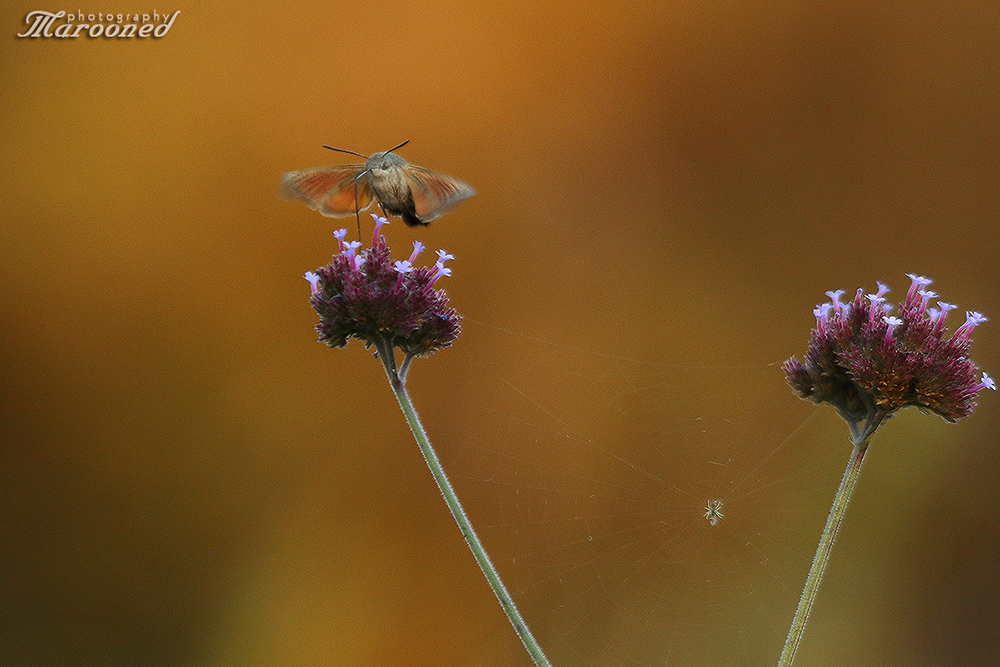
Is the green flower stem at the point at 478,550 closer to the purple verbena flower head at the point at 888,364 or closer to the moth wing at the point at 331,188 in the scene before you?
the moth wing at the point at 331,188

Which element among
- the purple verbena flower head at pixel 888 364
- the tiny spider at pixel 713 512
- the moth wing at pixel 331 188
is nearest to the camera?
the purple verbena flower head at pixel 888 364

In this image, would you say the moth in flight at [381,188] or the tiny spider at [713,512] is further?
the tiny spider at [713,512]

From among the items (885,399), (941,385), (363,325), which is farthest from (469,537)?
(941,385)

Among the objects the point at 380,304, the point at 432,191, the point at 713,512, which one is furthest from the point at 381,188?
the point at 713,512

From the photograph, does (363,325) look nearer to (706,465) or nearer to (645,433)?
(706,465)

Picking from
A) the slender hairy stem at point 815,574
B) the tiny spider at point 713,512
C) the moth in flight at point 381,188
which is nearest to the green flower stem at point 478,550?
the slender hairy stem at point 815,574
